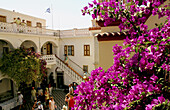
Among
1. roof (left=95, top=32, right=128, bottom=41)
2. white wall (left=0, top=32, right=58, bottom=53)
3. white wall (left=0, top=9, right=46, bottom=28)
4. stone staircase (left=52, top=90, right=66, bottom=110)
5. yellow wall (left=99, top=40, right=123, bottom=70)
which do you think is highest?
white wall (left=0, top=9, right=46, bottom=28)

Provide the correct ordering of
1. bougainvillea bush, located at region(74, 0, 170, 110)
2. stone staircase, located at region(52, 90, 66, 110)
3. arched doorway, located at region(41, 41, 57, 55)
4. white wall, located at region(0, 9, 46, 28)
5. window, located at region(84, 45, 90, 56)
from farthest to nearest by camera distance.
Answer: arched doorway, located at region(41, 41, 57, 55) < window, located at region(84, 45, 90, 56) < white wall, located at region(0, 9, 46, 28) < stone staircase, located at region(52, 90, 66, 110) < bougainvillea bush, located at region(74, 0, 170, 110)

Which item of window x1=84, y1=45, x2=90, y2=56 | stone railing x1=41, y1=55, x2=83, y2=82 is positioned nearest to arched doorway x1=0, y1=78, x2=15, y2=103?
stone railing x1=41, y1=55, x2=83, y2=82

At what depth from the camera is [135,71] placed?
8.53 ft

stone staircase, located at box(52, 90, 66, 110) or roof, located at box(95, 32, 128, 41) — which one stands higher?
roof, located at box(95, 32, 128, 41)

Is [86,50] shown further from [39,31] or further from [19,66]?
[19,66]

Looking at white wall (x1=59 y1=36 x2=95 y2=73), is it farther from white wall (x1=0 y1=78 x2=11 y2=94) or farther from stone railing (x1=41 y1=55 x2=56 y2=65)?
white wall (x1=0 y1=78 x2=11 y2=94)

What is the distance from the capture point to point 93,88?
2656 millimetres

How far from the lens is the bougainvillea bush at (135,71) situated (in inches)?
82.0

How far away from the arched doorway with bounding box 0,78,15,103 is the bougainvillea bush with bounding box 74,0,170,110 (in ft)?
46.4

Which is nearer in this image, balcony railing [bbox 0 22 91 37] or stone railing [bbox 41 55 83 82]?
balcony railing [bbox 0 22 91 37]

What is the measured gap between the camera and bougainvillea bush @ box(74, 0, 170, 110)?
208 cm

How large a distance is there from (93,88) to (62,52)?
16903mm

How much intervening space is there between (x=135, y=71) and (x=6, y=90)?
1691 centimetres

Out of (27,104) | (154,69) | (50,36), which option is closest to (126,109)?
(154,69)
